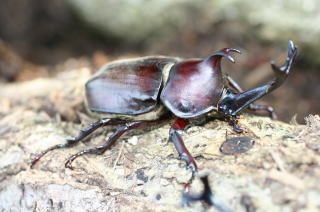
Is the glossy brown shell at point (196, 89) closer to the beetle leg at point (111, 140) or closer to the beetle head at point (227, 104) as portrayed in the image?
the beetle head at point (227, 104)

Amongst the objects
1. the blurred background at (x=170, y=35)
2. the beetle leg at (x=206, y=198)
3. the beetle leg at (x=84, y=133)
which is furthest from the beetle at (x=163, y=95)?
the blurred background at (x=170, y=35)

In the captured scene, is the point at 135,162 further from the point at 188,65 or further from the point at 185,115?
the point at 188,65

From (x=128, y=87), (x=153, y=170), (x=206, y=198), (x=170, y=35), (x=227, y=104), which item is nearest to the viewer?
(x=206, y=198)

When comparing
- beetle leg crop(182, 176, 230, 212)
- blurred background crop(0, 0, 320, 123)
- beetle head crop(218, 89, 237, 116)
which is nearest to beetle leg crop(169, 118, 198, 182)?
beetle leg crop(182, 176, 230, 212)

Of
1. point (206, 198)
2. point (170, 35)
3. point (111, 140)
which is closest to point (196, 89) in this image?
point (111, 140)

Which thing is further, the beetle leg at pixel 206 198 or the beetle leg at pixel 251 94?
the beetle leg at pixel 251 94

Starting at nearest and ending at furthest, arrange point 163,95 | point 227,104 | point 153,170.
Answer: point 153,170, point 227,104, point 163,95

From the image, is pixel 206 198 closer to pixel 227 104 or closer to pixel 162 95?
pixel 227 104

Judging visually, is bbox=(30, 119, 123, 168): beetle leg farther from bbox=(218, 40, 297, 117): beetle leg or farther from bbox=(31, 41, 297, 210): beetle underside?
bbox=(218, 40, 297, 117): beetle leg
